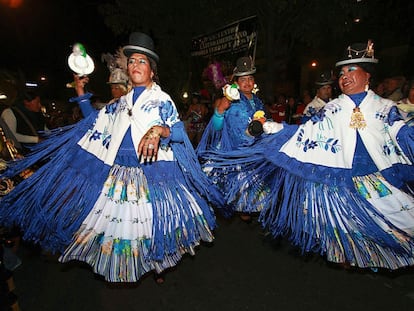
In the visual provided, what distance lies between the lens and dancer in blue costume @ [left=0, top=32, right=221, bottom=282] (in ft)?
8.61

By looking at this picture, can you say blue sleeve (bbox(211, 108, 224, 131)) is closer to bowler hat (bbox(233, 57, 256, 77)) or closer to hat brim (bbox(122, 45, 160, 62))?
bowler hat (bbox(233, 57, 256, 77))

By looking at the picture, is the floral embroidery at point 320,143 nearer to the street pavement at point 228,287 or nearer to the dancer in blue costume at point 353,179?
the dancer in blue costume at point 353,179

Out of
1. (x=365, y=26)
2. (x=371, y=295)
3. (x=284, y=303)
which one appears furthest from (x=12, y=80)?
(x=365, y=26)

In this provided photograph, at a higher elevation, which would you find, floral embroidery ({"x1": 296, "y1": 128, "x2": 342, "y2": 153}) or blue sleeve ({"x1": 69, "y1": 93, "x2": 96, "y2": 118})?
blue sleeve ({"x1": 69, "y1": 93, "x2": 96, "y2": 118})

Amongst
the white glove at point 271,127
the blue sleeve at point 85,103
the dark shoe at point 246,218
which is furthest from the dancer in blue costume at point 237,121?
the blue sleeve at point 85,103

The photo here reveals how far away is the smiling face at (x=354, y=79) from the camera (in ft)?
9.30

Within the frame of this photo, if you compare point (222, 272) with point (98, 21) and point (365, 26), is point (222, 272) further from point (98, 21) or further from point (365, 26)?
point (98, 21)

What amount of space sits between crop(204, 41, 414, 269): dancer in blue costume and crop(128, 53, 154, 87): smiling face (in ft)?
4.61

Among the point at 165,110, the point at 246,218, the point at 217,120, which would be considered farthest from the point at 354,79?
the point at 246,218

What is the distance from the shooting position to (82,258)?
2.68 m

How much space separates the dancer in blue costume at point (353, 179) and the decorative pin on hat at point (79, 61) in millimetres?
1960

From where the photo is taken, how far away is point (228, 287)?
3.02 m

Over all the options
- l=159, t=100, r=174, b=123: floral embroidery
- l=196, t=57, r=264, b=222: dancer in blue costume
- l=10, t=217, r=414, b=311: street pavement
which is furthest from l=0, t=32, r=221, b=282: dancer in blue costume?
l=196, t=57, r=264, b=222: dancer in blue costume

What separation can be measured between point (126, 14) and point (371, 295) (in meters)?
13.5
